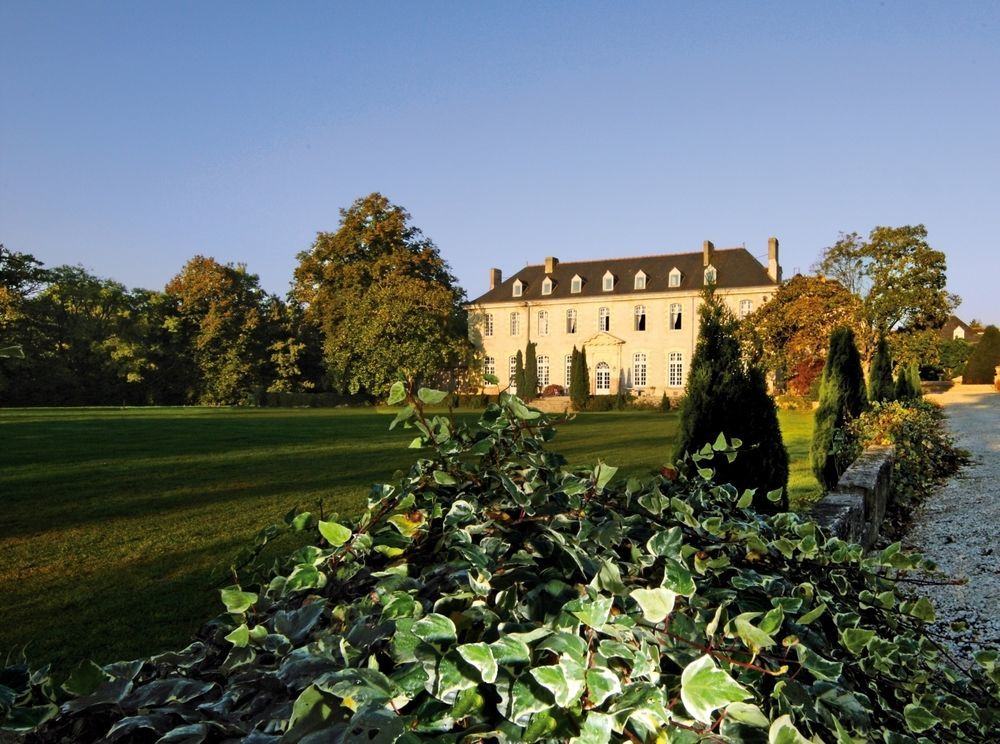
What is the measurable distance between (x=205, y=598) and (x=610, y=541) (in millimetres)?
3968

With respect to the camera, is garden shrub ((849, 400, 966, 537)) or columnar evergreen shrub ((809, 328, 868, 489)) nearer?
garden shrub ((849, 400, 966, 537))

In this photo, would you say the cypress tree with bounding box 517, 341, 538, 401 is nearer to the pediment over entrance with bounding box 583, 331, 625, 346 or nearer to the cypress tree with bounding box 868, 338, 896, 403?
the pediment over entrance with bounding box 583, 331, 625, 346

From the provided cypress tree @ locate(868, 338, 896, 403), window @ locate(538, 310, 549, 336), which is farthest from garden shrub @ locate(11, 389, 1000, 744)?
window @ locate(538, 310, 549, 336)

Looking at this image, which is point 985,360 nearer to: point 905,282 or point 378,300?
point 905,282

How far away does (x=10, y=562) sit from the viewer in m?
5.15

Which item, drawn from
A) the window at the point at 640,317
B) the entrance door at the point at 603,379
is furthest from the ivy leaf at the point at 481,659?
the entrance door at the point at 603,379

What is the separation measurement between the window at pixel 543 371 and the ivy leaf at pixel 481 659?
41466mm

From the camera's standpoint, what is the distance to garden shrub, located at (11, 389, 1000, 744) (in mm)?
881

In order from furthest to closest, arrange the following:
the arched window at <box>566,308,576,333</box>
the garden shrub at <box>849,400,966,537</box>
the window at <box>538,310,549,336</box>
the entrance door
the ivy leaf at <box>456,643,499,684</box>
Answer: the window at <box>538,310,549,336</box>, the arched window at <box>566,308,576,333</box>, the entrance door, the garden shrub at <box>849,400,966,537</box>, the ivy leaf at <box>456,643,499,684</box>

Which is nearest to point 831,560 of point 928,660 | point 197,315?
point 928,660

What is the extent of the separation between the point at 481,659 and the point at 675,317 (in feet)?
129

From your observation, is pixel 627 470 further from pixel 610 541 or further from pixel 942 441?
pixel 610 541

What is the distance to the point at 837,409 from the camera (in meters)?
8.78

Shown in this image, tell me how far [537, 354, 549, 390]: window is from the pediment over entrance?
123 inches
